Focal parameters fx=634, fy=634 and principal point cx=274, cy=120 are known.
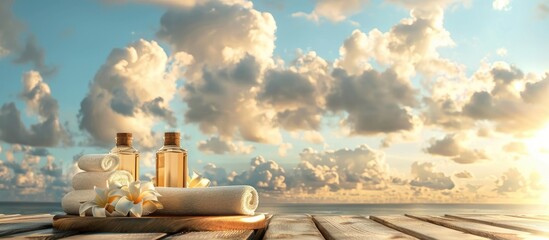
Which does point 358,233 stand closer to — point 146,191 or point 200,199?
point 200,199

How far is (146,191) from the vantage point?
11.4 ft

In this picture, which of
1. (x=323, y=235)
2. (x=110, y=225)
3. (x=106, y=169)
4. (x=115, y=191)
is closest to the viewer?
(x=323, y=235)

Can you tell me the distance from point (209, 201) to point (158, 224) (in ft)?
1.17

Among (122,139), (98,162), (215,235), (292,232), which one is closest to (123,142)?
(122,139)

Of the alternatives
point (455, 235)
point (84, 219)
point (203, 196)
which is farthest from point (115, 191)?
point (455, 235)

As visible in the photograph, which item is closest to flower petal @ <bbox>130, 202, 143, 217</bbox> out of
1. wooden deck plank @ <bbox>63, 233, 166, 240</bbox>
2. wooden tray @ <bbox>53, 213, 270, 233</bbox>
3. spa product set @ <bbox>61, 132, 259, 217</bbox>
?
spa product set @ <bbox>61, 132, 259, 217</bbox>

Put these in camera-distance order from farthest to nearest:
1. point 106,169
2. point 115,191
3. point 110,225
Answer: point 106,169, point 115,191, point 110,225

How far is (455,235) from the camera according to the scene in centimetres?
309

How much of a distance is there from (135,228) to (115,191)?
1.24 feet

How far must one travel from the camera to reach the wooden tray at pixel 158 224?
3232mm

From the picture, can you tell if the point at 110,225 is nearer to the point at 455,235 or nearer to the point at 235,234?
the point at 235,234

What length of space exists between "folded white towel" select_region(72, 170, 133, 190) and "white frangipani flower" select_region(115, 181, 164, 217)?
29 centimetres

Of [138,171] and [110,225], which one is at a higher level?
[138,171]

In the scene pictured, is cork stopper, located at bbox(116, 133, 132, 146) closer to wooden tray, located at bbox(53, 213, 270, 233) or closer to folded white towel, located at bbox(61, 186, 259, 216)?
folded white towel, located at bbox(61, 186, 259, 216)
